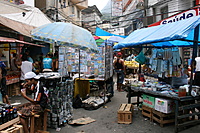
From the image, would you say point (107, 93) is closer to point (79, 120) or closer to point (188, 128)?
point (79, 120)

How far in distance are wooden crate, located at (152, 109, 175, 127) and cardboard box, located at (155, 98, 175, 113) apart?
16cm

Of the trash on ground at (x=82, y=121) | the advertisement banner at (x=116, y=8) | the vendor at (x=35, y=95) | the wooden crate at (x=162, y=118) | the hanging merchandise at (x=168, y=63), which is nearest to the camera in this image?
the vendor at (x=35, y=95)

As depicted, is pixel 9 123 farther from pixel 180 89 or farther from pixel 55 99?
pixel 180 89

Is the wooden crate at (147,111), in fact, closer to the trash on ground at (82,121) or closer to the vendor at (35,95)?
the trash on ground at (82,121)

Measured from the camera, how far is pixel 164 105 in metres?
4.66

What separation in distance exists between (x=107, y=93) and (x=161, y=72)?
2891mm

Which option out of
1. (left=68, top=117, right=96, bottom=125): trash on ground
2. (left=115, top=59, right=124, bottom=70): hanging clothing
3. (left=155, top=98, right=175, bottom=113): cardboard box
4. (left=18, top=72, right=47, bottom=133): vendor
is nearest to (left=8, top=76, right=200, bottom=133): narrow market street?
(left=68, top=117, right=96, bottom=125): trash on ground

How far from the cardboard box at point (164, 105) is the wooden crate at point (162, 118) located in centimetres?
16

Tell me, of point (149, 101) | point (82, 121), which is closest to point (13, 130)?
point (82, 121)

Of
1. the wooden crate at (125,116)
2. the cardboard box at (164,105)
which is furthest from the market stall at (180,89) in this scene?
the wooden crate at (125,116)

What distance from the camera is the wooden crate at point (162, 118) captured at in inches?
187

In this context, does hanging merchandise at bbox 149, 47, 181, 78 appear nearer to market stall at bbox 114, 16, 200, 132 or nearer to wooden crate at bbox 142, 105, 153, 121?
market stall at bbox 114, 16, 200, 132

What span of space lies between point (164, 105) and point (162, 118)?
42 centimetres

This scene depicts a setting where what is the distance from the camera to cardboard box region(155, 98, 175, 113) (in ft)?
15.2
